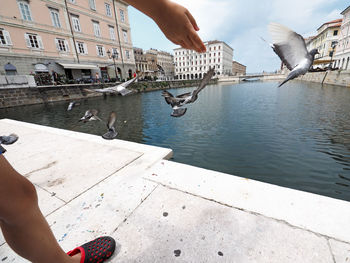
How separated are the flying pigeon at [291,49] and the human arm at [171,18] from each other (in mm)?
753

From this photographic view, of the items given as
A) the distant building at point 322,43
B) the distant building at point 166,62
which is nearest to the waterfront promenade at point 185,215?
the distant building at point 322,43

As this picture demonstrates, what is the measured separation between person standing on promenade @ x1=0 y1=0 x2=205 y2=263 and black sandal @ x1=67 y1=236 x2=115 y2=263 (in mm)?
219

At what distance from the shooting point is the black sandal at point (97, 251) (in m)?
1.27

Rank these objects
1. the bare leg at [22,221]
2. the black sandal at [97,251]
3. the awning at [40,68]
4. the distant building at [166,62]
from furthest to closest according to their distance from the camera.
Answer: the distant building at [166,62] < the awning at [40,68] < the black sandal at [97,251] < the bare leg at [22,221]

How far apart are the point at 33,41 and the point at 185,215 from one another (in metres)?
27.7

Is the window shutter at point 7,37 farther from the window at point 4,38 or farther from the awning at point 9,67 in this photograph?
the awning at point 9,67

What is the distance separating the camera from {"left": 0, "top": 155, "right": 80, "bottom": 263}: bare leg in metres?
0.84

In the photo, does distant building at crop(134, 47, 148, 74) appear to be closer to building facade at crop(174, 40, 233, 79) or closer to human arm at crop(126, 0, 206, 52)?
building facade at crop(174, 40, 233, 79)

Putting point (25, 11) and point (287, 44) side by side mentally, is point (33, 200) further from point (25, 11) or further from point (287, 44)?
point (25, 11)

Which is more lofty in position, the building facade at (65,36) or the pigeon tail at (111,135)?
the building facade at (65,36)

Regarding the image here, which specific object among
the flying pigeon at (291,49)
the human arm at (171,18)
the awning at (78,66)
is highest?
the awning at (78,66)

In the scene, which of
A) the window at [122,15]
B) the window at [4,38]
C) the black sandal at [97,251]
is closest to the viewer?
the black sandal at [97,251]

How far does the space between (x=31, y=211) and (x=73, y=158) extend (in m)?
2.67

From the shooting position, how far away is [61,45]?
878 inches
